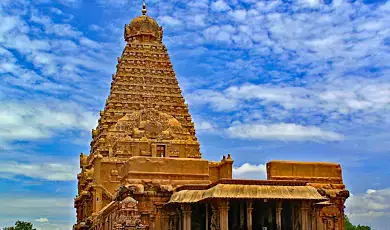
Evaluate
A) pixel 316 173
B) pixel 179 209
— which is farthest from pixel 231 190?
pixel 316 173

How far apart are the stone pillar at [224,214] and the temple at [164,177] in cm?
5

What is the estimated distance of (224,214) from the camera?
35.2m

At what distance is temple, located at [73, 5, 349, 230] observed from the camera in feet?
119

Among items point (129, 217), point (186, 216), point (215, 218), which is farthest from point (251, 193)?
point (129, 217)

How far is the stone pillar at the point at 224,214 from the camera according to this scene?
35.1m

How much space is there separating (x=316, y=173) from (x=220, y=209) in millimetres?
10650

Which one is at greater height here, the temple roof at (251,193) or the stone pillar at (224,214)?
the temple roof at (251,193)

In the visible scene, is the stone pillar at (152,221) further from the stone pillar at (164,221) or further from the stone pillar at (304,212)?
the stone pillar at (304,212)

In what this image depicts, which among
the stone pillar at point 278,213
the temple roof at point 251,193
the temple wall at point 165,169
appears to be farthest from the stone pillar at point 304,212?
the temple wall at point 165,169

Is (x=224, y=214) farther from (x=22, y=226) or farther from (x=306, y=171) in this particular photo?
(x=22, y=226)

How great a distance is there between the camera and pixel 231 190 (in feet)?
116

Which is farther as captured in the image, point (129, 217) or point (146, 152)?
point (146, 152)

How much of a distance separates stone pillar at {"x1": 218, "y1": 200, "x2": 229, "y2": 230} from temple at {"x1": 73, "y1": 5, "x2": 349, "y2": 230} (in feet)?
0.17

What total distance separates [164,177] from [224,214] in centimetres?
598
